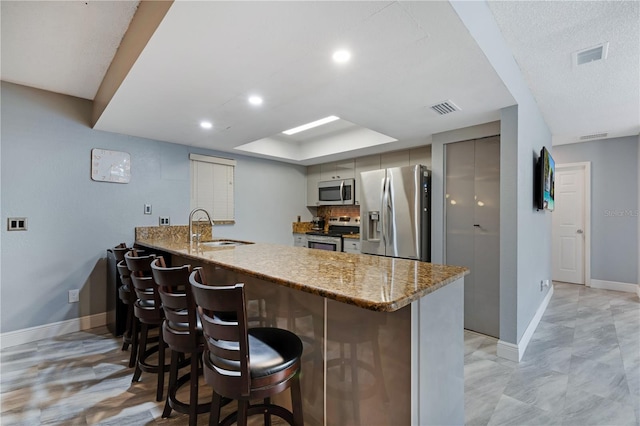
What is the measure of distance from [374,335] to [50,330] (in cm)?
340

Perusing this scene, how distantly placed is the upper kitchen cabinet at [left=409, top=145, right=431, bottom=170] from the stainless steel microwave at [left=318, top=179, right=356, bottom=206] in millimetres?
1043

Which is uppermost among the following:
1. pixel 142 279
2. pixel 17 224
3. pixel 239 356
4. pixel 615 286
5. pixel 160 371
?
pixel 17 224

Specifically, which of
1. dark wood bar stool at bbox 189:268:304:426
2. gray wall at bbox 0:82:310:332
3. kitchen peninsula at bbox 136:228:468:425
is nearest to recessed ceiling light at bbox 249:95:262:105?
kitchen peninsula at bbox 136:228:468:425

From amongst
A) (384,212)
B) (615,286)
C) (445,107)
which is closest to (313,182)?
(384,212)

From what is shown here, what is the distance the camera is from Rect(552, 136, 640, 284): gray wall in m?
4.41

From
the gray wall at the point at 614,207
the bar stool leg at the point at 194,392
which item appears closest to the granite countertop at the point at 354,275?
the bar stool leg at the point at 194,392

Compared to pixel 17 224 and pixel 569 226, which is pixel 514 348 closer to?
pixel 569 226

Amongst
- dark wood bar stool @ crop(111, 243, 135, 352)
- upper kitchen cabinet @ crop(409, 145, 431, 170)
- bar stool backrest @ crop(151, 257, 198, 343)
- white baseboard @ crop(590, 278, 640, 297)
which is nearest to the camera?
bar stool backrest @ crop(151, 257, 198, 343)

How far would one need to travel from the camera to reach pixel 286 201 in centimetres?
521

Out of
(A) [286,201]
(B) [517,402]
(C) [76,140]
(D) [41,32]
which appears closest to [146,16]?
(D) [41,32]

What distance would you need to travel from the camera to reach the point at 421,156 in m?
4.01

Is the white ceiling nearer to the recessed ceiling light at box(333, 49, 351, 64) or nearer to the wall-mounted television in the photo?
the recessed ceiling light at box(333, 49, 351, 64)

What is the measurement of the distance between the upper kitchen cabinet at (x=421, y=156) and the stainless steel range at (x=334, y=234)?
1.47 metres

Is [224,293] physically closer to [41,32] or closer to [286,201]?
[41,32]
